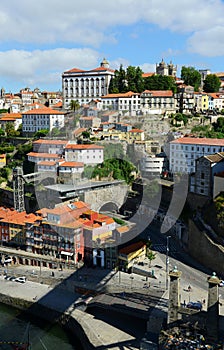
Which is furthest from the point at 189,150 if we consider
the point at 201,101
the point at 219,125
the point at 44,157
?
the point at 201,101

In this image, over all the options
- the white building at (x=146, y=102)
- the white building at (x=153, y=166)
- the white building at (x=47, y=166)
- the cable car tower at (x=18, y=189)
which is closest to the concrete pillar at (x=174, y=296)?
the cable car tower at (x=18, y=189)

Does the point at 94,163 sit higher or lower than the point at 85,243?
higher

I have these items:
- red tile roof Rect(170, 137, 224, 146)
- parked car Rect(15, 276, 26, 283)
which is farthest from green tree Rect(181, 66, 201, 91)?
parked car Rect(15, 276, 26, 283)

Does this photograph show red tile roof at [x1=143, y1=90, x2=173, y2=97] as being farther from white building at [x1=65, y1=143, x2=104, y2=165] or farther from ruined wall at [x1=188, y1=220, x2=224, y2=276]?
ruined wall at [x1=188, y1=220, x2=224, y2=276]

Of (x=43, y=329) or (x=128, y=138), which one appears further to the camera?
(x=128, y=138)

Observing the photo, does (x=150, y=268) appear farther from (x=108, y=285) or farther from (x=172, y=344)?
(x=172, y=344)

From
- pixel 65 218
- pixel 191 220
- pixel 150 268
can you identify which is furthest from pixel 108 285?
pixel 191 220

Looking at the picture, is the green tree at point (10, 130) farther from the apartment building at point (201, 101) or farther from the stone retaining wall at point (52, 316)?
the stone retaining wall at point (52, 316)
